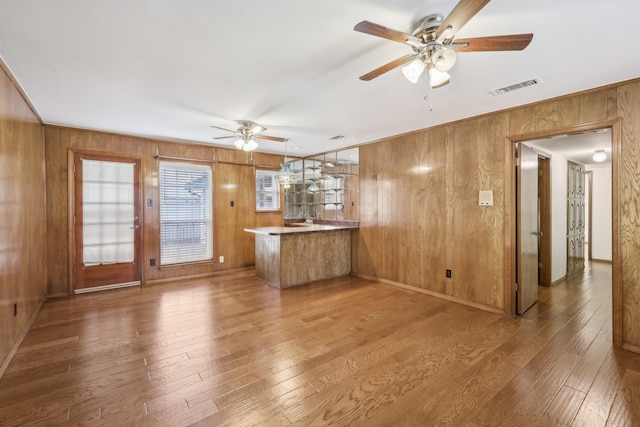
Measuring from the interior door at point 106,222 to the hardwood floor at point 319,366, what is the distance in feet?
2.57

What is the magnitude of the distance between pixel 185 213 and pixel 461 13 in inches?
204

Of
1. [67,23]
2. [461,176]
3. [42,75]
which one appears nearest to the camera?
[67,23]

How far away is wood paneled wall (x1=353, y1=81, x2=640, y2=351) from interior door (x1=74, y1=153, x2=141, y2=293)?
3.94 metres

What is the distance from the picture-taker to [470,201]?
3.83 meters

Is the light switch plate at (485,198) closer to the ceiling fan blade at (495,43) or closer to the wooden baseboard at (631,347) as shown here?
the wooden baseboard at (631,347)

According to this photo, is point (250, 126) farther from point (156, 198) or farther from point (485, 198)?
point (485, 198)

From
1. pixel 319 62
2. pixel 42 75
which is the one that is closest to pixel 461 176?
pixel 319 62

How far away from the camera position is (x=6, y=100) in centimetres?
251

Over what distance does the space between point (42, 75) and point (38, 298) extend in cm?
276

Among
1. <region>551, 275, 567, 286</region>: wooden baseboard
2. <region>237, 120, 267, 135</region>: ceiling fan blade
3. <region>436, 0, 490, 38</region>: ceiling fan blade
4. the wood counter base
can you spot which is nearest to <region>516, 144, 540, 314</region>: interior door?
<region>551, 275, 567, 286</region>: wooden baseboard

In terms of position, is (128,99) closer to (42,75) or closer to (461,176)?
(42,75)

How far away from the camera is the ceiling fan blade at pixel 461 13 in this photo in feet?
4.62

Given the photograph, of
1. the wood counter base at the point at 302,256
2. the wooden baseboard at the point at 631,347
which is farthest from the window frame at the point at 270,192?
the wooden baseboard at the point at 631,347

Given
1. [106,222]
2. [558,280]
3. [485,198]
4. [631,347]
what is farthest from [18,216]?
[558,280]
